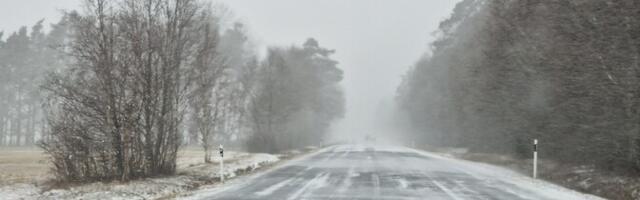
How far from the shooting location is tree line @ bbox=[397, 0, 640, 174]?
1562 centimetres

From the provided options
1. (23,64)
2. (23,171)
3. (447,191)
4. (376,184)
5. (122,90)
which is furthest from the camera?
(23,64)

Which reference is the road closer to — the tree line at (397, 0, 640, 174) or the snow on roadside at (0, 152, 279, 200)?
the snow on roadside at (0, 152, 279, 200)

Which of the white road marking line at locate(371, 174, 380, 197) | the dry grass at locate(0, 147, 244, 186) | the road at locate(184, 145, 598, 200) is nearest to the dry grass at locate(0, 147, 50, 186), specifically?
the dry grass at locate(0, 147, 244, 186)

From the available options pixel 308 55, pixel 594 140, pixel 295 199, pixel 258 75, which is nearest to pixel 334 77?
pixel 308 55

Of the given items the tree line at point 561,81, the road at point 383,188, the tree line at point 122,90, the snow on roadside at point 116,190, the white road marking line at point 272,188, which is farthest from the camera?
the tree line at point 561,81

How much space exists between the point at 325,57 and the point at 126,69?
6317 cm

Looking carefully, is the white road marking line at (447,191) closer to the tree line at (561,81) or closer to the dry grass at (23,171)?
the tree line at (561,81)

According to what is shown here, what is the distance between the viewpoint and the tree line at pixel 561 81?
15625 mm

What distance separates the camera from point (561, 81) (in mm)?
18969

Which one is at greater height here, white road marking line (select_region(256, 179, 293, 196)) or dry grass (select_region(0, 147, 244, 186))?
dry grass (select_region(0, 147, 244, 186))

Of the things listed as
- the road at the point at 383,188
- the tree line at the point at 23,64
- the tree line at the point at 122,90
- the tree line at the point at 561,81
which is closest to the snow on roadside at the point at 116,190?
the tree line at the point at 122,90

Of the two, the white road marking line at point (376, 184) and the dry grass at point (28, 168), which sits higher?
the dry grass at point (28, 168)

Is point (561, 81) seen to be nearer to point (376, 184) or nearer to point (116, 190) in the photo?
point (376, 184)

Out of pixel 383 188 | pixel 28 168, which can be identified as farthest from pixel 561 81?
pixel 28 168
